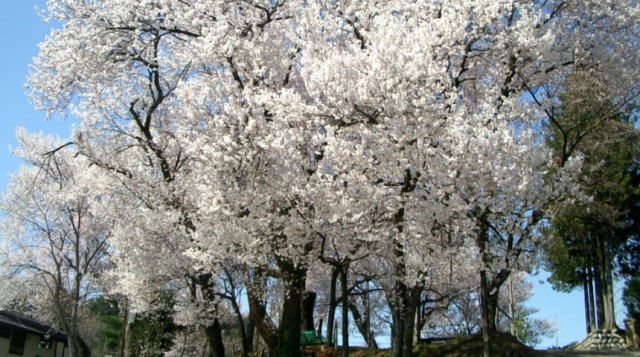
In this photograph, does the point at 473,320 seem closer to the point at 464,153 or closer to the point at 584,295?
the point at 584,295

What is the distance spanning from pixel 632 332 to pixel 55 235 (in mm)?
24434

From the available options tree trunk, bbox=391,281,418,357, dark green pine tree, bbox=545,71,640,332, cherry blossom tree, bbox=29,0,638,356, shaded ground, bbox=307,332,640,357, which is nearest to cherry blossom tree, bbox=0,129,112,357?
cherry blossom tree, bbox=29,0,638,356

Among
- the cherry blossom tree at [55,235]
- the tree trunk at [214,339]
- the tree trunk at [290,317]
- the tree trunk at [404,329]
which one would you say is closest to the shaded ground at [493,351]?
the tree trunk at [214,339]

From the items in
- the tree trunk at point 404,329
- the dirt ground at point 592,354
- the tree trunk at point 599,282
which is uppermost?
the tree trunk at point 599,282

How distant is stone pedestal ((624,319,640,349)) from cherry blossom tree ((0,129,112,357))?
21.2 metres

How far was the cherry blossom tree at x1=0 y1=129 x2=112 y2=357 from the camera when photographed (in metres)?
25.1

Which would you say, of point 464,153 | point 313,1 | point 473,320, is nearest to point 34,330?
point 473,320

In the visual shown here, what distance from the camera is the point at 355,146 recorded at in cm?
1122

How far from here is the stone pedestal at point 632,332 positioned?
69.8ft

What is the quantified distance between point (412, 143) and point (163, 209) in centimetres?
891

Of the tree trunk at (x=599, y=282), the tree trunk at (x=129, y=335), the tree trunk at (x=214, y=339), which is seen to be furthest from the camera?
the tree trunk at (x=599, y=282)

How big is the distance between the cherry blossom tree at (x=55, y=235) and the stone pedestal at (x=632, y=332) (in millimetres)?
21173

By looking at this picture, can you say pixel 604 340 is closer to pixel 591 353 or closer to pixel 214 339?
pixel 591 353

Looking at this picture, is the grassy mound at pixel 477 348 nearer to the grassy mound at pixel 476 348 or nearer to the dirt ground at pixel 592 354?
the grassy mound at pixel 476 348
